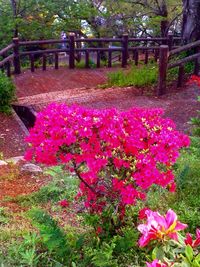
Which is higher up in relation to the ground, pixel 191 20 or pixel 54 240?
pixel 191 20

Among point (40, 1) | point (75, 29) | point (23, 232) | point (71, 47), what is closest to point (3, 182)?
point (23, 232)

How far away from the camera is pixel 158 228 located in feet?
6.93

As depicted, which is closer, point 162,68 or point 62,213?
point 62,213

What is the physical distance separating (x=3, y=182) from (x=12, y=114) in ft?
11.8

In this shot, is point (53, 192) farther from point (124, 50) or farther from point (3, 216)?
point (124, 50)

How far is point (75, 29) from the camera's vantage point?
16.2 meters

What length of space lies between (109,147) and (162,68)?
6.65m

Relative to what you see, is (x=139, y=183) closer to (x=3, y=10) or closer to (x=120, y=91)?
(x=120, y=91)

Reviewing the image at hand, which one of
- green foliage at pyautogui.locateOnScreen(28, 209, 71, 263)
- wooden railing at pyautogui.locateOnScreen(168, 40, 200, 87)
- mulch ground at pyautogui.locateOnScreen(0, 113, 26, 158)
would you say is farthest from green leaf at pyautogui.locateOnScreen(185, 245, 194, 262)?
wooden railing at pyautogui.locateOnScreen(168, 40, 200, 87)

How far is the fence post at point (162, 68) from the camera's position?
8.96 m

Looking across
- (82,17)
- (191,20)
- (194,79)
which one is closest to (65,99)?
(194,79)

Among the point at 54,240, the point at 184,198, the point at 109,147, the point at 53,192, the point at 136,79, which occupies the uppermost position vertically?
the point at 109,147

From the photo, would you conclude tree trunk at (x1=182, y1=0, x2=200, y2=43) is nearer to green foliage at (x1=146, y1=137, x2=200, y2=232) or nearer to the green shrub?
the green shrub

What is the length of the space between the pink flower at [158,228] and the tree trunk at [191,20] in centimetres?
920
